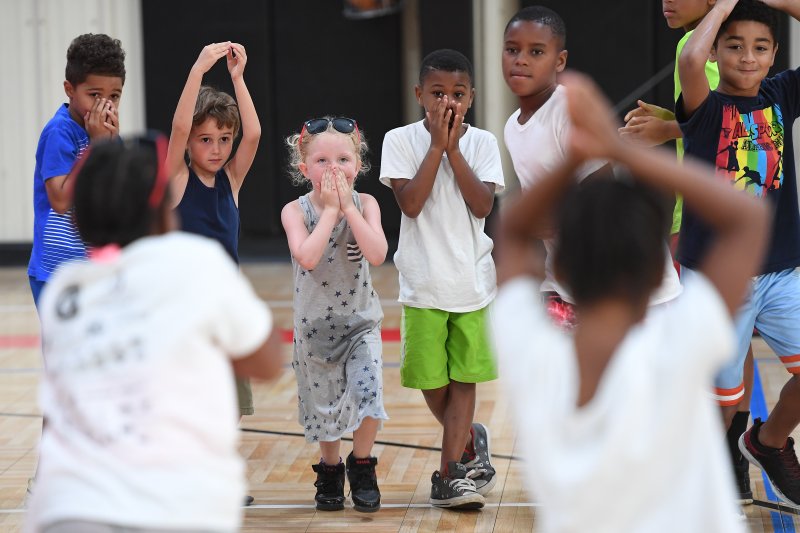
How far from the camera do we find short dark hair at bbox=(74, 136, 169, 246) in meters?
2.06

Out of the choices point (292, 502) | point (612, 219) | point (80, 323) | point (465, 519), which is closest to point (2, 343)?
point (292, 502)

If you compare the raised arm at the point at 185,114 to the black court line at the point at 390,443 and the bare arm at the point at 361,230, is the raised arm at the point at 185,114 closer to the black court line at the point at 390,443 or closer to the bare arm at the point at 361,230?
the bare arm at the point at 361,230

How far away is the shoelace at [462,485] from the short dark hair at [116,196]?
7.02ft

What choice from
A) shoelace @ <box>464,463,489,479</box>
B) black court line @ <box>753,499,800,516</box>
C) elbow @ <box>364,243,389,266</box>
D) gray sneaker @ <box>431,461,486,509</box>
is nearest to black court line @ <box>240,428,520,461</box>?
shoelace @ <box>464,463,489,479</box>

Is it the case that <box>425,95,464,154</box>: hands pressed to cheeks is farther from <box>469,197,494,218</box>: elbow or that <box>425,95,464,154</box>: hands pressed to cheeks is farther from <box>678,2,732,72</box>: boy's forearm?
<box>678,2,732,72</box>: boy's forearm

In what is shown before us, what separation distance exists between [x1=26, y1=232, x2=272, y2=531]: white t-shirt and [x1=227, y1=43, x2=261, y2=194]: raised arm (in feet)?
6.54

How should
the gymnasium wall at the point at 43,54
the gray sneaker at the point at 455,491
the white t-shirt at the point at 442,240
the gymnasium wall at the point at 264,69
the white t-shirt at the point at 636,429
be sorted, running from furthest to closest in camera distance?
the gymnasium wall at the point at 43,54
the gymnasium wall at the point at 264,69
the white t-shirt at the point at 442,240
the gray sneaker at the point at 455,491
the white t-shirt at the point at 636,429

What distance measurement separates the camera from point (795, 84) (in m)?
3.75

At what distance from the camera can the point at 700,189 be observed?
1878 mm

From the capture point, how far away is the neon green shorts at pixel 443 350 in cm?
410

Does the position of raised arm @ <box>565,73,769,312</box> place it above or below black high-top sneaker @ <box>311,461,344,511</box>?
above

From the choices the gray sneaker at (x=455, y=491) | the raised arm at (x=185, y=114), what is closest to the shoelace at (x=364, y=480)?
the gray sneaker at (x=455, y=491)

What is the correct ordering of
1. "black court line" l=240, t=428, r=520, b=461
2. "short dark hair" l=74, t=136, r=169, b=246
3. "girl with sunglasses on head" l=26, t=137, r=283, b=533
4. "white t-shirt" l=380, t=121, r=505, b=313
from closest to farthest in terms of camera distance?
"girl with sunglasses on head" l=26, t=137, r=283, b=533, "short dark hair" l=74, t=136, r=169, b=246, "white t-shirt" l=380, t=121, r=505, b=313, "black court line" l=240, t=428, r=520, b=461

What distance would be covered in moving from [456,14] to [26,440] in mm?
6801
